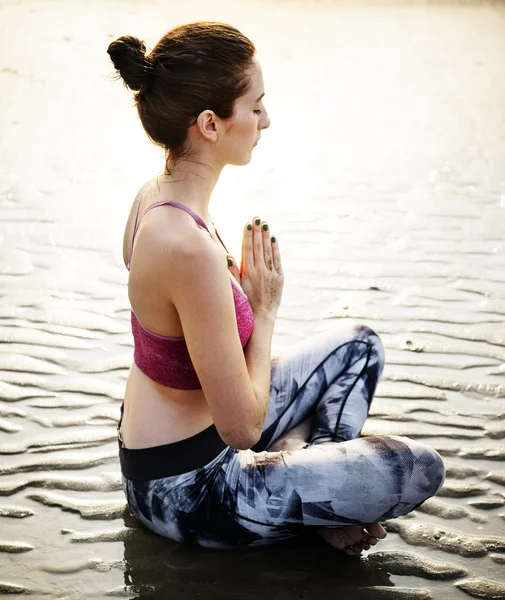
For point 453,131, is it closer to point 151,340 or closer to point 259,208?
point 259,208

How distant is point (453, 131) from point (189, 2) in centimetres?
414

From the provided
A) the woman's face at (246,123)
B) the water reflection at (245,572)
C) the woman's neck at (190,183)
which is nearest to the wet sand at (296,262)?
the water reflection at (245,572)

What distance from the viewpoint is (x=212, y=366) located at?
2012 millimetres

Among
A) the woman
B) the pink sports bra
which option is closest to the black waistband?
the woman

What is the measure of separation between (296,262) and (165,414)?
88.9 inches

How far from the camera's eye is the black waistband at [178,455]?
2273mm

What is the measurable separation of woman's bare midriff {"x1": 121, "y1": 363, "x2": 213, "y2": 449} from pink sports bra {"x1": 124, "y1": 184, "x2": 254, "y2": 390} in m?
0.04

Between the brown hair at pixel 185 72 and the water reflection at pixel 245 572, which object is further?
the water reflection at pixel 245 572

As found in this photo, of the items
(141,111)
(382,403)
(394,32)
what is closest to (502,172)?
(382,403)

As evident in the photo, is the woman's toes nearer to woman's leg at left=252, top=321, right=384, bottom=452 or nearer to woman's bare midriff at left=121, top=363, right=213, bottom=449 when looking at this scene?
woman's leg at left=252, top=321, right=384, bottom=452

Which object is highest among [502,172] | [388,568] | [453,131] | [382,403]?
[453,131]

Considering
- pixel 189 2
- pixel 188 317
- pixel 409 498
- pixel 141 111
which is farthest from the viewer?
pixel 189 2

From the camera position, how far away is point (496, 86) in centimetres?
720

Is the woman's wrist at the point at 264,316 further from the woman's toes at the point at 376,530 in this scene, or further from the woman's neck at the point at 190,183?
the woman's toes at the point at 376,530
